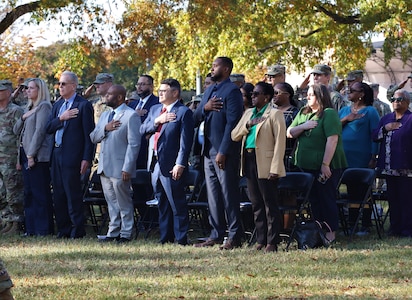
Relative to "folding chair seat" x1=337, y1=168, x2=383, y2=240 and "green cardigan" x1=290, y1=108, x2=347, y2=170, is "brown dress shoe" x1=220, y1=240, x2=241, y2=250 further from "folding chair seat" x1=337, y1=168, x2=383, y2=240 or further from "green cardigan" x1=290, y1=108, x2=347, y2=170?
"folding chair seat" x1=337, y1=168, x2=383, y2=240

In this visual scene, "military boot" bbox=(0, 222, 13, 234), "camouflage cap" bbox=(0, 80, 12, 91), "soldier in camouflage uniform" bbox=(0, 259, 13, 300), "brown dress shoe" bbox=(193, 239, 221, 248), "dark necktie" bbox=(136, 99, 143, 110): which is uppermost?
"camouflage cap" bbox=(0, 80, 12, 91)

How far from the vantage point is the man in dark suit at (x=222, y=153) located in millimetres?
11906

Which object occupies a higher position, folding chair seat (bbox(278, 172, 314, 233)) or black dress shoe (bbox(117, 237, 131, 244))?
folding chair seat (bbox(278, 172, 314, 233))

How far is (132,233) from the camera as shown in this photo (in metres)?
13.8

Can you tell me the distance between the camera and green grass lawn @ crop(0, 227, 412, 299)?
8.86 meters

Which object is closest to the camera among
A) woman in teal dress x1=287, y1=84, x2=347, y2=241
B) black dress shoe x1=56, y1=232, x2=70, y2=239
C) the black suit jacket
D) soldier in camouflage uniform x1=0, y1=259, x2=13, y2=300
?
soldier in camouflage uniform x1=0, y1=259, x2=13, y2=300

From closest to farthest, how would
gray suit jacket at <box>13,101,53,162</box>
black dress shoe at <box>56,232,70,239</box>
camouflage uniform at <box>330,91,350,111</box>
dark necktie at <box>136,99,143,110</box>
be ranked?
black dress shoe at <box>56,232,70,239</box> → gray suit jacket at <box>13,101,53,162</box> → camouflage uniform at <box>330,91,350,111</box> → dark necktie at <box>136,99,143,110</box>

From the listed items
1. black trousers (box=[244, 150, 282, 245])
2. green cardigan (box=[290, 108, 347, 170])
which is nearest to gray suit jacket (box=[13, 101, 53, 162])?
black trousers (box=[244, 150, 282, 245])

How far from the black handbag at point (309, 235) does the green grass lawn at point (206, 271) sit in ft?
0.60

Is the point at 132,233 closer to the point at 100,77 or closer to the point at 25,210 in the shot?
the point at 25,210

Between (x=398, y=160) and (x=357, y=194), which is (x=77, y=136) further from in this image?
(x=398, y=160)

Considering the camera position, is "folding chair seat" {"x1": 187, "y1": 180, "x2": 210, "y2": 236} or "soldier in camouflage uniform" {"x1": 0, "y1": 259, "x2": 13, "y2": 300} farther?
"folding chair seat" {"x1": 187, "y1": 180, "x2": 210, "y2": 236}

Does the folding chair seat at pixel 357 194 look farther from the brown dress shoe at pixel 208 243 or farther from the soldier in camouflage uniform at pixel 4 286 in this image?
the soldier in camouflage uniform at pixel 4 286

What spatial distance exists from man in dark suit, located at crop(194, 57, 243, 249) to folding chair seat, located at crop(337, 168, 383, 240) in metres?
1.52
